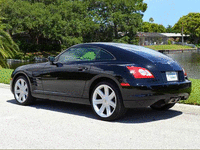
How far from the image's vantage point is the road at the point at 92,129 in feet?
14.9

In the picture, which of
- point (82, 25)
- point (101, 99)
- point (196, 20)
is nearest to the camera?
point (101, 99)

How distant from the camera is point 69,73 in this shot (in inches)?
261

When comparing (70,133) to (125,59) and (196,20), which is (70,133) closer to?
(125,59)

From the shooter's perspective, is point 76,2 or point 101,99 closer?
point 101,99

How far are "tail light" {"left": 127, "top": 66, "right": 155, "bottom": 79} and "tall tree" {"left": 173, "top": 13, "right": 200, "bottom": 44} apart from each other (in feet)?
394

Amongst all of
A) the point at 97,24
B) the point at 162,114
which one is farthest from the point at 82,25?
the point at 162,114

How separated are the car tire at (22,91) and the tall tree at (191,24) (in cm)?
11909

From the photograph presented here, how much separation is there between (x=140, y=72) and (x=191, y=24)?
404 feet

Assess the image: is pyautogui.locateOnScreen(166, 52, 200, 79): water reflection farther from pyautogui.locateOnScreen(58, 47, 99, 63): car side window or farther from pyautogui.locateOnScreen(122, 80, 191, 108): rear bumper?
pyautogui.locateOnScreen(122, 80, 191, 108): rear bumper

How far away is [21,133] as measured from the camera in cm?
518

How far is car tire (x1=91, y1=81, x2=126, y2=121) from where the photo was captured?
5.80m

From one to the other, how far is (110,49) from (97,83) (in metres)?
0.74

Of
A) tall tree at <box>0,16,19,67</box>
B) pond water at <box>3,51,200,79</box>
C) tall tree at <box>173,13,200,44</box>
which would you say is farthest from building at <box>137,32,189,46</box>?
tall tree at <box>0,16,19,67</box>

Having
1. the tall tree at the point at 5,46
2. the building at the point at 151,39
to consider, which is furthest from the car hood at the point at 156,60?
the building at the point at 151,39
